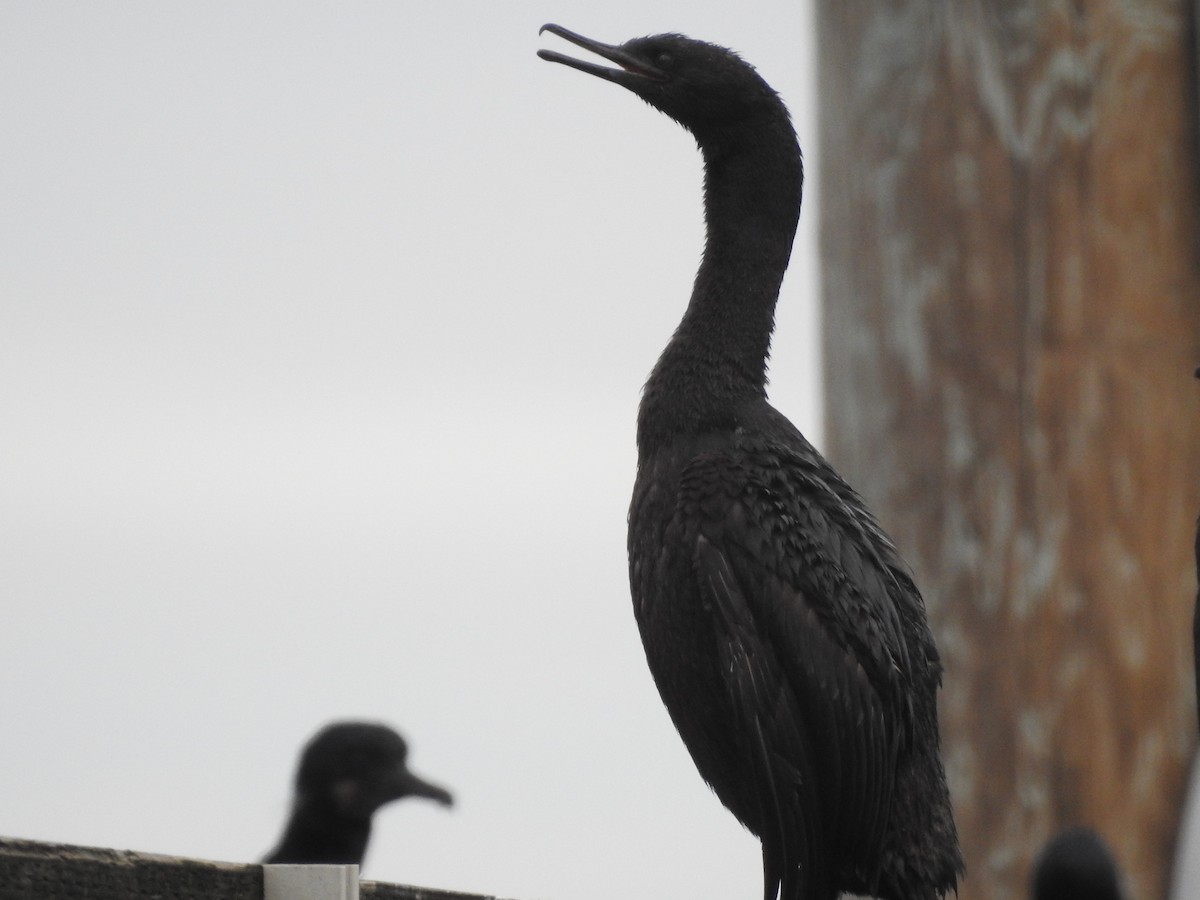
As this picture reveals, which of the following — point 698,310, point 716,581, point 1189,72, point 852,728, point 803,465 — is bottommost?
point 852,728

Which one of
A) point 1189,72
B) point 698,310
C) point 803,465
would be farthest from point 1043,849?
point 1189,72

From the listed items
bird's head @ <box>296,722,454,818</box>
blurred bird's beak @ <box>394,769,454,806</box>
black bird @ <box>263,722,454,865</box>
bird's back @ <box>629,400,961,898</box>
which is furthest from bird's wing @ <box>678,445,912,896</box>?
blurred bird's beak @ <box>394,769,454,806</box>

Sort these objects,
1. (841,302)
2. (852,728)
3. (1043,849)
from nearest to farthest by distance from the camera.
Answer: (852,728), (1043,849), (841,302)

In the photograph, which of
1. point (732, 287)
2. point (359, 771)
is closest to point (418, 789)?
point (359, 771)

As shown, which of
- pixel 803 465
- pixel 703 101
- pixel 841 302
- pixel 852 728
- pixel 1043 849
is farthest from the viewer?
pixel 841 302

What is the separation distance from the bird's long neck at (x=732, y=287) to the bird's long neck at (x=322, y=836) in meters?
3.29

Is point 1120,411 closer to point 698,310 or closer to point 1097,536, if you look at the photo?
point 1097,536

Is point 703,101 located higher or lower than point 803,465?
higher

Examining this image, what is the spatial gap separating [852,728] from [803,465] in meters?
0.58

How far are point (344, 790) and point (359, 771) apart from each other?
0.40ft

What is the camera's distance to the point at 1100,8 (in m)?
4.74

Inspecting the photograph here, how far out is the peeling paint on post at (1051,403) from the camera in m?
4.69

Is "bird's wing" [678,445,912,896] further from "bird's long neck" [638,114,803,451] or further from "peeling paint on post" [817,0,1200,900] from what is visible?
"peeling paint on post" [817,0,1200,900]

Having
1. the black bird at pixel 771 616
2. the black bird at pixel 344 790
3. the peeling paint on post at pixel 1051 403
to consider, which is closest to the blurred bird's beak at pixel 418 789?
the black bird at pixel 344 790
